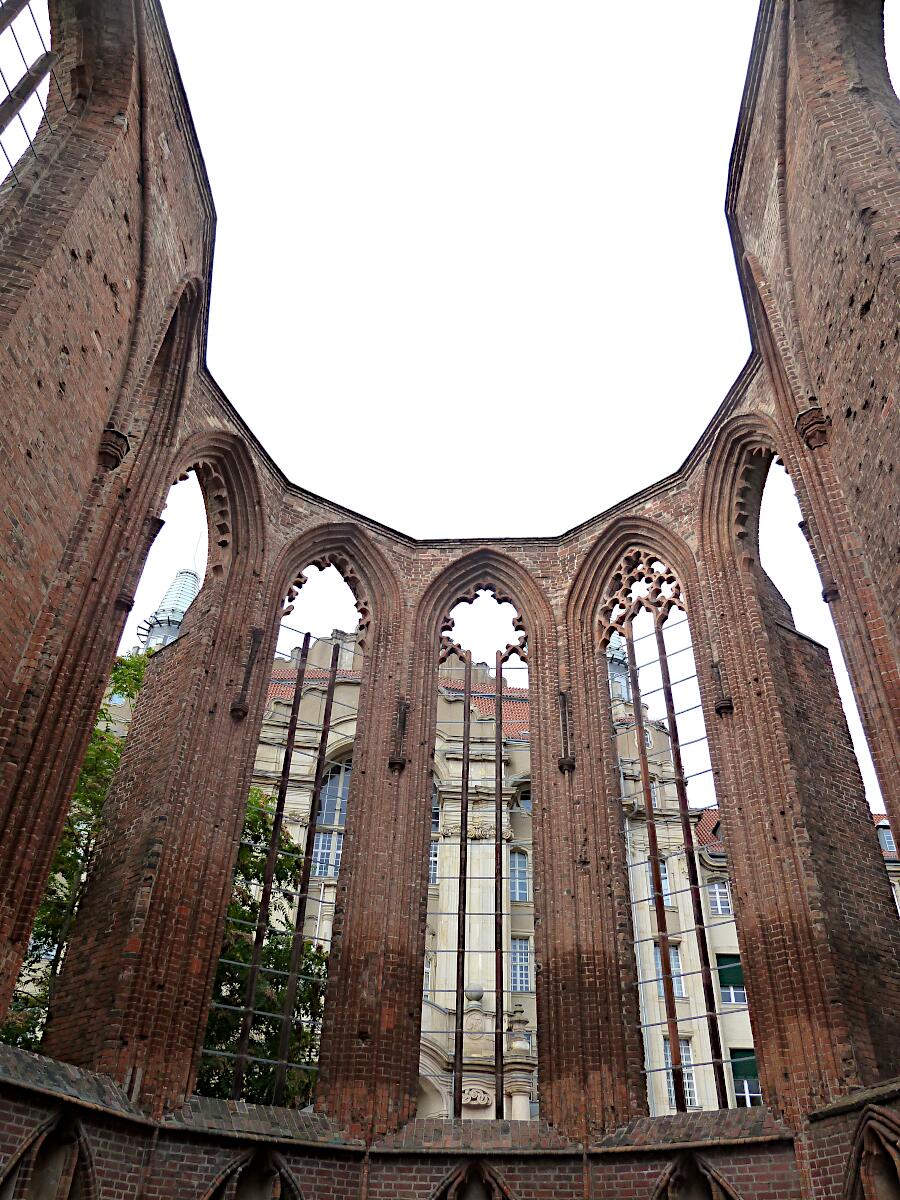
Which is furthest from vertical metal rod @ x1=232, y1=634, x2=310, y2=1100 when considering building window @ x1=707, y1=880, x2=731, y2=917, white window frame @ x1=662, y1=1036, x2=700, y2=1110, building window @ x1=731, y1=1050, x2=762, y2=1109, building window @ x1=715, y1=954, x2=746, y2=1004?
building window @ x1=707, y1=880, x2=731, y2=917

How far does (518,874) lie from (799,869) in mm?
9669

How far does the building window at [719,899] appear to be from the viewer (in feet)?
67.6

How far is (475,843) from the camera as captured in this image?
18.4 m

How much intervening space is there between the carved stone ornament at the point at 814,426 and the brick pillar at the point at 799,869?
2.30 metres

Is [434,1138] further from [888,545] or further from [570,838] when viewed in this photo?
[888,545]

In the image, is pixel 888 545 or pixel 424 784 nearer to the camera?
pixel 888 545

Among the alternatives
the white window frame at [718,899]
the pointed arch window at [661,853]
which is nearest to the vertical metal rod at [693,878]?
the pointed arch window at [661,853]

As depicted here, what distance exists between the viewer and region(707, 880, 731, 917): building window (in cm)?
2061

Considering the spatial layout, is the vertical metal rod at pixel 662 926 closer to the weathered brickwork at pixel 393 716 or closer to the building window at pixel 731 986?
the weathered brickwork at pixel 393 716

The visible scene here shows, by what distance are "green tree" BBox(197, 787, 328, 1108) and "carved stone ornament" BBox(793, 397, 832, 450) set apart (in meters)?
7.10

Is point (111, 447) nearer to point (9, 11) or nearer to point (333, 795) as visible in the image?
point (9, 11)

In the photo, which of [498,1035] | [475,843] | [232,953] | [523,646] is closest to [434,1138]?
[498,1035]

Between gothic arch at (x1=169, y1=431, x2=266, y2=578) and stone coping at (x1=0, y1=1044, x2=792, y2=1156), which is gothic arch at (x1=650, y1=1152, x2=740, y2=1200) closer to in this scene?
stone coping at (x1=0, y1=1044, x2=792, y2=1156)

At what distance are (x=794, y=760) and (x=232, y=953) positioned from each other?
725 centimetres
